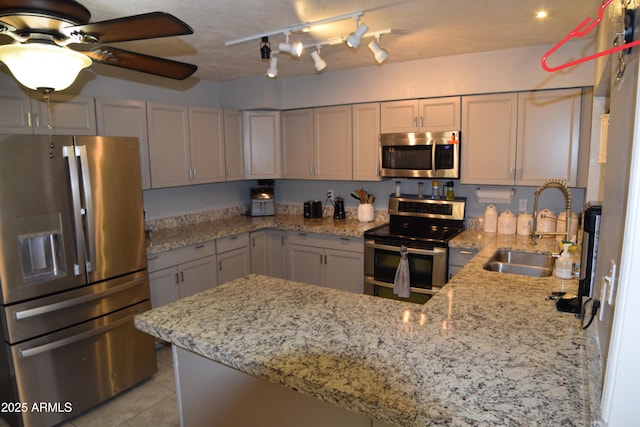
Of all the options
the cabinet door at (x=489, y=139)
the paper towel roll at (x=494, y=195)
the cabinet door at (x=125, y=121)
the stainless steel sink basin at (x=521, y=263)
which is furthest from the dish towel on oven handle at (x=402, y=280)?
the cabinet door at (x=125, y=121)

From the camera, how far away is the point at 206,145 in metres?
3.94

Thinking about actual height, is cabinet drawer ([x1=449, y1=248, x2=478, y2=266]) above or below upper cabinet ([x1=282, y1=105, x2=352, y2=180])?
below

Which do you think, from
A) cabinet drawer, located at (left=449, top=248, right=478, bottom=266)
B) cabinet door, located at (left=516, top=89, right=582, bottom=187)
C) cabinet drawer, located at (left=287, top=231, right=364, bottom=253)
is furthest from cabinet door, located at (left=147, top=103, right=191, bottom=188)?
cabinet door, located at (left=516, top=89, right=582, bottom=187)

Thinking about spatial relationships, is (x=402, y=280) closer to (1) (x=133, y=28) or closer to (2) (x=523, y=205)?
(2) (x=523, y=205)

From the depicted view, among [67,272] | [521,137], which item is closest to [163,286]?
[67,272]

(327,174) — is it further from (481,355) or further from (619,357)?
(619,357)

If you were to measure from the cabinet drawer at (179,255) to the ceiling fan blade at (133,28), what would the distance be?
1957 mm

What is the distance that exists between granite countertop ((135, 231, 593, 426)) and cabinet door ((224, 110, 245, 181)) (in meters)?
2.49

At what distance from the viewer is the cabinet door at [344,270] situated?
3.75 m

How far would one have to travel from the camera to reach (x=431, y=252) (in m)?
3.26

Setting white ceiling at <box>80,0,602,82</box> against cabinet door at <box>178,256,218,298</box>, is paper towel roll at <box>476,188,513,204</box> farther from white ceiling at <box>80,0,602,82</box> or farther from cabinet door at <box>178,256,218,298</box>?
cabinet door at <box>178,256,218,298</box>

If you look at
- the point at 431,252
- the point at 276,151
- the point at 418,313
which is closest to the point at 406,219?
the point at 431,252

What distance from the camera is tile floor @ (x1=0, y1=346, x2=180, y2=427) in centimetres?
252

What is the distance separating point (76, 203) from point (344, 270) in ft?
7.66
